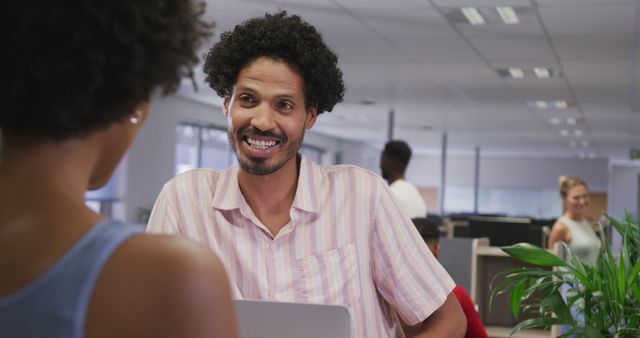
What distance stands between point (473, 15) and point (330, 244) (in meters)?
4.57

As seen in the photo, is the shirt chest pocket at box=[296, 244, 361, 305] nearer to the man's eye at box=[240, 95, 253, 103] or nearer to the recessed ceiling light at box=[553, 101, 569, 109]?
the man's eye at box=[240, 95, 253, 103]

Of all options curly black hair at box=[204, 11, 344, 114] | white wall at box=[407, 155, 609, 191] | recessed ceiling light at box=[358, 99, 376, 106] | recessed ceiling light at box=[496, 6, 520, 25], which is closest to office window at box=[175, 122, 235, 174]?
recessed ceiling light at box=[358, 99, 376, 106]

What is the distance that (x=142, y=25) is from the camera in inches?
26.3

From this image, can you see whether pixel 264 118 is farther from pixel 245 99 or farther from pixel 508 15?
pixel 508 15

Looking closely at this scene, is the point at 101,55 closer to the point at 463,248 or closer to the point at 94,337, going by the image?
the point at 94,337

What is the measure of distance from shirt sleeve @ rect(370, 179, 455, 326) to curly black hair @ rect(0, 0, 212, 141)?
88cm

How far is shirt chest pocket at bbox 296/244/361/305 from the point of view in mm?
1486

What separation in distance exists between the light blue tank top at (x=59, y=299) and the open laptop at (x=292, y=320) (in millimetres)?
496

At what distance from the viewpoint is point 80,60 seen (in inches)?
25.7

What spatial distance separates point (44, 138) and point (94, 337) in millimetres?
159

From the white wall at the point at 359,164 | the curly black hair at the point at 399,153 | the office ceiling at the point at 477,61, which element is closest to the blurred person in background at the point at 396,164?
Result: the curly black hair at the point at 399,153

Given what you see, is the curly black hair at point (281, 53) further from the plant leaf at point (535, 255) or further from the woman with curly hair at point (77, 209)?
the woman with curly hair at point (77, 209)

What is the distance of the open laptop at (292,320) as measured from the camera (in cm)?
111

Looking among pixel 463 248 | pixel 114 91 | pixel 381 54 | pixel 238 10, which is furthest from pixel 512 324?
pixel 114 91
